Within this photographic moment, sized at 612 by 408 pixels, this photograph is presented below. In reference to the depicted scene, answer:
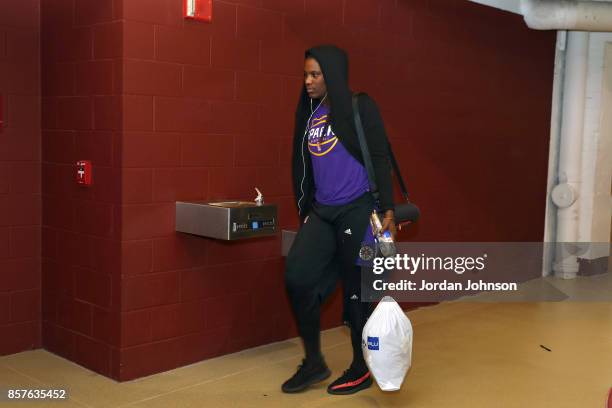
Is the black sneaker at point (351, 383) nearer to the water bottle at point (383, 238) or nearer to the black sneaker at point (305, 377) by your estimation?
the black sneaker at point (305, 377)

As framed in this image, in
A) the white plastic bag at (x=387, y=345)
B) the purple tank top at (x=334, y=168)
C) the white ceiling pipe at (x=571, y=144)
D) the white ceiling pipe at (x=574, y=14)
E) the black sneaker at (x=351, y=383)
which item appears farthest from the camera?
the white ceiling pipe at (x=571, y=144)

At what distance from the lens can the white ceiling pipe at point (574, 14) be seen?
5555mm

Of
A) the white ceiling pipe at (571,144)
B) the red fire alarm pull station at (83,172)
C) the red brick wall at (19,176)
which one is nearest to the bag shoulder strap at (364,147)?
the red fire alarm pull station at (83,172)

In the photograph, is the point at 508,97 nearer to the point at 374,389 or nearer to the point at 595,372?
the point at 595,372

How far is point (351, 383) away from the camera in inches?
141

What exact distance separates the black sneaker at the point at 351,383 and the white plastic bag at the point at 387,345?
0.86 ft

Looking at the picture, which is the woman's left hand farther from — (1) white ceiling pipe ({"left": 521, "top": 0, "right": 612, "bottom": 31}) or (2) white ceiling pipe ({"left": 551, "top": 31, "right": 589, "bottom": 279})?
(2) white ceiling pipe ({"left": 551, "top": 31, "right": 589, "bottom": 279})

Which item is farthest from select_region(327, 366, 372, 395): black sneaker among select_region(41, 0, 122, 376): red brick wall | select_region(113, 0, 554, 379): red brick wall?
select_region(41, 0, 122, 376): red brick wall

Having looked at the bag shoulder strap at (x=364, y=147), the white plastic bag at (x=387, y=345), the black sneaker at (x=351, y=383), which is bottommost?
the black sneaker at (x=351, y=383)

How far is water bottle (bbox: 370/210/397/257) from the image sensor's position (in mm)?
3342

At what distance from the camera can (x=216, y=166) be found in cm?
396

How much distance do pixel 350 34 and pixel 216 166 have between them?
1288 mm

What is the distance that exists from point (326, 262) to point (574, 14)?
317 centimetres

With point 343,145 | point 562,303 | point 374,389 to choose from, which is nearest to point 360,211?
point 343,145
